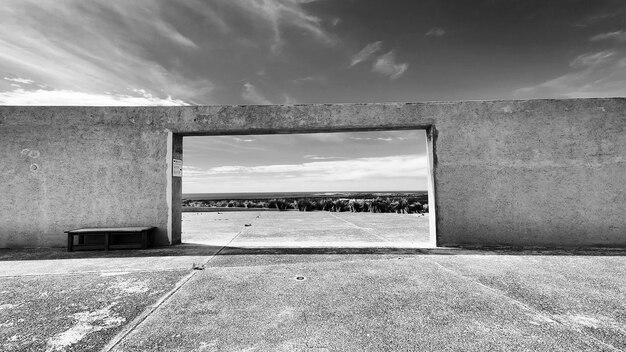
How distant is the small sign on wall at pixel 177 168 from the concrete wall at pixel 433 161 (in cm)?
18

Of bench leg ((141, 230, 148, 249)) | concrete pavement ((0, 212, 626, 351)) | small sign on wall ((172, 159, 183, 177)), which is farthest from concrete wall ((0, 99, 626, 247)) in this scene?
concrete pavement ((0, 212, 626, 351))

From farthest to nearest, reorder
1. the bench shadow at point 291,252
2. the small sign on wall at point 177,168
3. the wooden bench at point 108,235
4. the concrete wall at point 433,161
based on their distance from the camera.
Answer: the small sign on wall at point 177,168 → the concrete wall at point 433,161 → the wooden bench at point 108,235 → the bench shadow at point 291,252

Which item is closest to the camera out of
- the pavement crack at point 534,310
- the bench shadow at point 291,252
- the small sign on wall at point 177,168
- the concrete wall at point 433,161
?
the pavement crack at point 534,310

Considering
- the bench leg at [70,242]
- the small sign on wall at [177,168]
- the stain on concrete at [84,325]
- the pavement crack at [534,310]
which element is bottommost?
the pavement crack at [534,310]

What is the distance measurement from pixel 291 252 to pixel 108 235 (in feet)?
12.9

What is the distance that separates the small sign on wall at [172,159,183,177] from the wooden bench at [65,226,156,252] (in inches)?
51.2

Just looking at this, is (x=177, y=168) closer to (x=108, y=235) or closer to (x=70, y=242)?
(x=108, y=235)

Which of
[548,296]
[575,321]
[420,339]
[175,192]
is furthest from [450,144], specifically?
[175,192]

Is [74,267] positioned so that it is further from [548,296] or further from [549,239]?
[549,239]

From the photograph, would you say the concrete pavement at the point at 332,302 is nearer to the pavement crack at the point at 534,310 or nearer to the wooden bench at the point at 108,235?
the pavement crack at the point at 534,310

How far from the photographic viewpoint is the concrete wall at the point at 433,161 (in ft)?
20.2

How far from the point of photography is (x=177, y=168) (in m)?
6.91

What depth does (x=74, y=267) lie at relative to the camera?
15.7 feet

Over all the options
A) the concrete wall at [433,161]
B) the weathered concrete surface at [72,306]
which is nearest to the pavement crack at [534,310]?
the concrete wall at [433,161]
